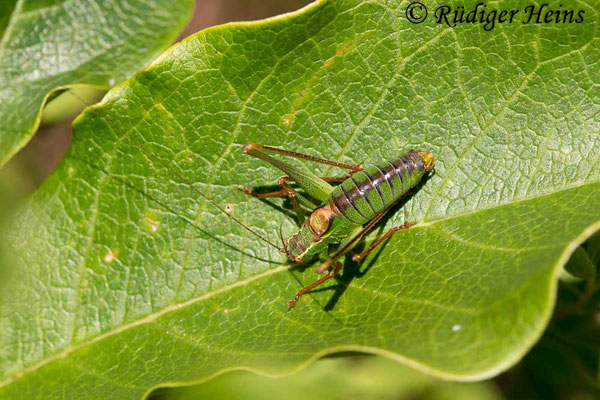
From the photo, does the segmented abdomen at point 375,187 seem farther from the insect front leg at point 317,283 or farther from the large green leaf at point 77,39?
the large green leaf at point 77,39

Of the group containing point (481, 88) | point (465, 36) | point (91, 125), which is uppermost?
point (91, 125)

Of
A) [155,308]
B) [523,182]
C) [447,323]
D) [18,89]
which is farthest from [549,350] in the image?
[18,89]

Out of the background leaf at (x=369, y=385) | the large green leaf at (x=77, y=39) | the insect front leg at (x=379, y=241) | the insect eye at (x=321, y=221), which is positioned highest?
the large green leaf at (x=77, y=39)

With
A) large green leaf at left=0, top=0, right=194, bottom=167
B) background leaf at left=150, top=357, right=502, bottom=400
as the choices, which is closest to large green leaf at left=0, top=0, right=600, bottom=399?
large green leaf at left=0, top=0, right=194, bottom=167

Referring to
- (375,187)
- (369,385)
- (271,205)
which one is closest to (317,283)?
(271,205)

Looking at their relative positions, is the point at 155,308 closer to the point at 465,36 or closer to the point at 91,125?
the point at 91,125

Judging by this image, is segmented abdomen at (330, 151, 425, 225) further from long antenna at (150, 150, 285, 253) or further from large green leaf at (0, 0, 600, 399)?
long antenna at (150, 150, 285, 253)

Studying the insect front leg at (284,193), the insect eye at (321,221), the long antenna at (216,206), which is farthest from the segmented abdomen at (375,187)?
the long antenna at (216,206)
